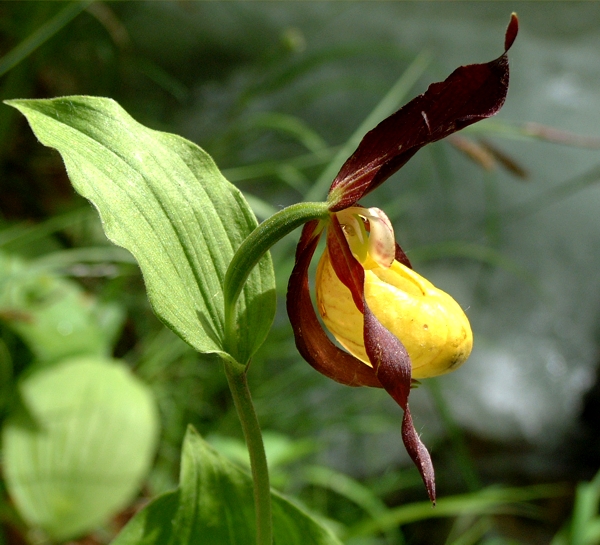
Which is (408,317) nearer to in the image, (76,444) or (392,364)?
(392,364)

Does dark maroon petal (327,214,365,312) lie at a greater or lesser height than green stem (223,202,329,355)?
lesser

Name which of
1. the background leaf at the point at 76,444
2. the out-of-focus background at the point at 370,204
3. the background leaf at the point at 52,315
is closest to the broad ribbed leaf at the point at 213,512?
the out-of-focus background at the point at 370,204

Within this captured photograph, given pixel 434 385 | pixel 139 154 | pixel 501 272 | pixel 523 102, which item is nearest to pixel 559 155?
pixel 523 102

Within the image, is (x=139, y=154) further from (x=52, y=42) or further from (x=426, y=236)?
(x=426, y=236)

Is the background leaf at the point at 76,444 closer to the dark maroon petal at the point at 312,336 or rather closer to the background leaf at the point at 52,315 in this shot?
the background leaf at the point at 52,315

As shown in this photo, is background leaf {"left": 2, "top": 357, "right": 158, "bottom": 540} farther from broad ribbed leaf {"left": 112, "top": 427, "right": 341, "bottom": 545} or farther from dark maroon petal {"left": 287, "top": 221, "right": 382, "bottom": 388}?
dark maroon petal {"left": 287, "top": 221, "right": 382, "bottom": 388}

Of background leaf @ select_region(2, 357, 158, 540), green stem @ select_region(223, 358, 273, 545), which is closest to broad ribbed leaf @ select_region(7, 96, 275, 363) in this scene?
green stem @ select_region(223, 358, 273, 545)
